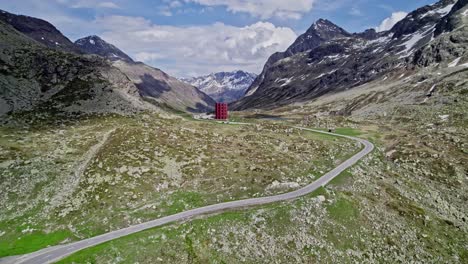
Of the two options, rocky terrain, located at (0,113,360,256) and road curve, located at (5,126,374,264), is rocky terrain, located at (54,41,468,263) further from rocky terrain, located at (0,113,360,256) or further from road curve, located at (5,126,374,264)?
rocky terrain, located at (0,113,360,256)

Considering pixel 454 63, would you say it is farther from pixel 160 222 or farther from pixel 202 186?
pixel 160 222

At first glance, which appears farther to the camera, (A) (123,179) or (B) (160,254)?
(A) (123,179)

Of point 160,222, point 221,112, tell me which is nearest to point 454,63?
point 221,112

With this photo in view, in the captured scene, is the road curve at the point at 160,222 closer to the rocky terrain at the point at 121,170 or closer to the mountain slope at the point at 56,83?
the rocky terrain at the point at 121,170

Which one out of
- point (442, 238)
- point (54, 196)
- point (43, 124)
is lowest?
point (442, 238)

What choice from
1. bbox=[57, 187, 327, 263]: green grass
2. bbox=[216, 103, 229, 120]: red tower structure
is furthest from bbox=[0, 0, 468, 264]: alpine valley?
bbox=[216, 103, 229, 120]: red tower structure

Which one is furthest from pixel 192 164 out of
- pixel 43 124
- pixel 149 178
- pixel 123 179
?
pixel 43 124

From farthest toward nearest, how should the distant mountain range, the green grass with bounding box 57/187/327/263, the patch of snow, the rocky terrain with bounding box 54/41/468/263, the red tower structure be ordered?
the patch of snow < the red tower structure < the distant mountain range < the rocky terrain with bounding box 54/41/468/263 < the green grass with bounding box 57/187/327/263

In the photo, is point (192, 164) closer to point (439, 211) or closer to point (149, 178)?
point (149, 178)

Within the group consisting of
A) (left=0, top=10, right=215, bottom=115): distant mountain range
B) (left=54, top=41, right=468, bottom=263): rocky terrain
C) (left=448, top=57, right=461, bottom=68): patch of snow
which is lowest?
(left=54, top=41, right=468, bottom=263): rocky terrain

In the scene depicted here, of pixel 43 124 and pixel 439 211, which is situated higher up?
pixel 43 124

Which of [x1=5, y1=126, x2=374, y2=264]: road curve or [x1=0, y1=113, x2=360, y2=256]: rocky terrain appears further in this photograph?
[x1=0, y1=113, x2=360, y2=256]: rocky terrain
